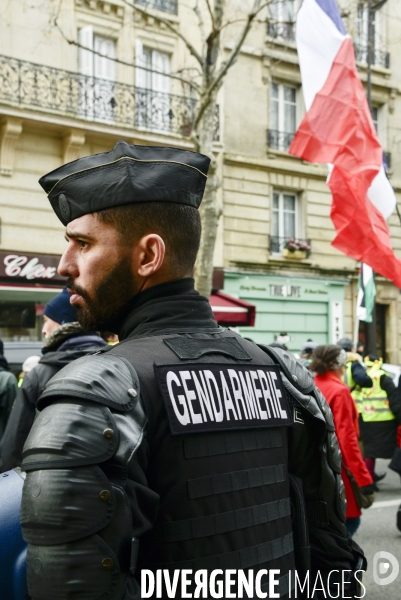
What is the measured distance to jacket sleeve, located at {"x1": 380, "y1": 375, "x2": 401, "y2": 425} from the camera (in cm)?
906

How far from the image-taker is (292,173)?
2027 centimetres

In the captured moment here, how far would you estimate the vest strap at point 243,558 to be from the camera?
1.53 metres

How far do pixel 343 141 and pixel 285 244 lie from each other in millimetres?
12541

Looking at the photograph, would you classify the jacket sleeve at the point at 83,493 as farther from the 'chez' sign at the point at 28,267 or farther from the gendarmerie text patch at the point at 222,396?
the 'chez' sign at the point at 28,267

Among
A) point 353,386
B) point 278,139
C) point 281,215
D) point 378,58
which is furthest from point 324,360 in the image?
point 378,58

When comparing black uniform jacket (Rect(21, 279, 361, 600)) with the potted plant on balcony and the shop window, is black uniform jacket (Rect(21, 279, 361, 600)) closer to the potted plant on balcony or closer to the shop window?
the shop window

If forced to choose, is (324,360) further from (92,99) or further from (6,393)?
(92,99)

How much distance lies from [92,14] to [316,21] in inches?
389

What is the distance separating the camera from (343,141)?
7395 millimetres

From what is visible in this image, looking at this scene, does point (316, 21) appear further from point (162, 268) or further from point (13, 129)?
point (13, 129)

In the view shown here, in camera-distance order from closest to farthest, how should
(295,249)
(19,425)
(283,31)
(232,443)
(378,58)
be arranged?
(232,443) → (19,425) → (295,249) → (283,31) → (378,58)

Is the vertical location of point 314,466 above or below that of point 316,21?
below

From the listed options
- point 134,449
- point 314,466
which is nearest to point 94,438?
point 134,449

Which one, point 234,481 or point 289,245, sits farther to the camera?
point 289,245
